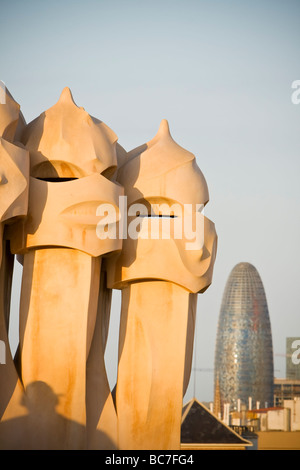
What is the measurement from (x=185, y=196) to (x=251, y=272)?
8757 cm

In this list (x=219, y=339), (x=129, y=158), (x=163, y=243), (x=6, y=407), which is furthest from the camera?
(x=219, y=339)

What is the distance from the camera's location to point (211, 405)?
354 feet

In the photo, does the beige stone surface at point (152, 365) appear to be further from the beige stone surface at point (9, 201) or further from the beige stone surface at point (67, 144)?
the beige stone surface at point (67, 144)

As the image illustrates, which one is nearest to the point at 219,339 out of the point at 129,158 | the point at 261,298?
the point at 261,298

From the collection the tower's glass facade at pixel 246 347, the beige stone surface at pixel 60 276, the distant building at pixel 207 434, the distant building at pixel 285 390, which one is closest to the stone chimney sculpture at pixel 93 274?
the beige stone surface at pixel 60 276

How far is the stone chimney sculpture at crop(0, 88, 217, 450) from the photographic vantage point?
21.8 meters

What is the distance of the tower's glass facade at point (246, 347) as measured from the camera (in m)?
110

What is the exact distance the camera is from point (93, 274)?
22422 mm

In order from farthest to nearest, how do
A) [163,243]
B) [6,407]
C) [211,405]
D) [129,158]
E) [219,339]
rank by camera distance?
[219,339]
[211,405]
[129,158]
[163,243]
[6,407]

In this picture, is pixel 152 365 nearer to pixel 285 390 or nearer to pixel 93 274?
pixel 93 274

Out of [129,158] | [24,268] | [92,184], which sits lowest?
[24,268]

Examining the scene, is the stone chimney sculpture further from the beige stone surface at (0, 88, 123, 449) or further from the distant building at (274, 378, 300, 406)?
the distant building at (274, 378, 300, 406)

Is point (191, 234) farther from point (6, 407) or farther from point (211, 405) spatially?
point (211, 405)

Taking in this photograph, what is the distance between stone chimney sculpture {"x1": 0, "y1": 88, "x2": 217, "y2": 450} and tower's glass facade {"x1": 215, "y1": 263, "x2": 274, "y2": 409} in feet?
283
